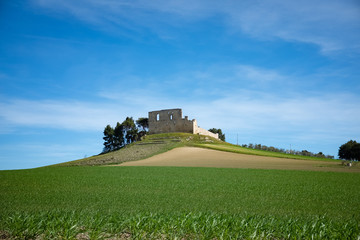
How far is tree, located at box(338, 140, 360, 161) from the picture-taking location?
65.1 m

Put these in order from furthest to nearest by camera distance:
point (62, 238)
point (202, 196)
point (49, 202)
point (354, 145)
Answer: point (354, 145) → point (202, 196) → point (49, 202) → point (62, 238)

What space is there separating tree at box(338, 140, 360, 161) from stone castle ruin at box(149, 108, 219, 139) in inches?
1447

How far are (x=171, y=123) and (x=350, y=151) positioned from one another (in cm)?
4316

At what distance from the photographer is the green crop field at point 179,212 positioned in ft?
16.4

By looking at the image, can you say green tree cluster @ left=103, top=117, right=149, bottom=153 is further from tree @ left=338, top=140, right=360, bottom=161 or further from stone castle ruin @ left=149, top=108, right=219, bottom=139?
tree @ left=338, top=140, right=360, bottom=161

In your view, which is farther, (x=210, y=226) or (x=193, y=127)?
(x=193, y=127)

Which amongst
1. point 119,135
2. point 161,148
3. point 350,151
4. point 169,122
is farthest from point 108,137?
point 350,151

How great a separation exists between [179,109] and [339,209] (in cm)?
5006

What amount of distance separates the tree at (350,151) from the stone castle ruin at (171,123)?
3674 centimetres

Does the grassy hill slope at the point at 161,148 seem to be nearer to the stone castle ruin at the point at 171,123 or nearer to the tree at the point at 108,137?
the stone castle ruin at the point at 171,123

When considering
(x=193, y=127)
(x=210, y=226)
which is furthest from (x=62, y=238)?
(x=193, y=127)

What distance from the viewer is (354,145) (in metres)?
66.6

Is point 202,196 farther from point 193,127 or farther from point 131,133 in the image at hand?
point 131,133

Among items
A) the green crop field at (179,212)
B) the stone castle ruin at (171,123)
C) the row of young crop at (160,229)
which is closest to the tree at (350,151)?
the stone castle ruin at (171,123)
